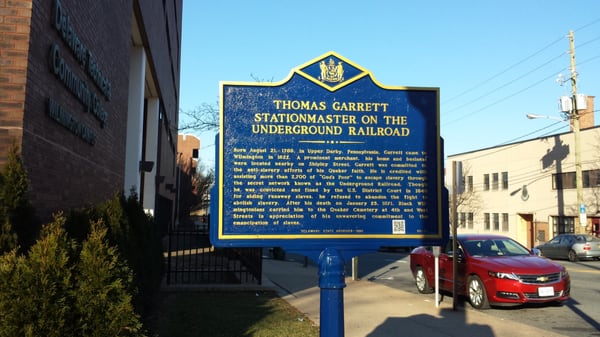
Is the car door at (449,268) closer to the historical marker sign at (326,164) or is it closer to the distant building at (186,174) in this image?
the historical marker sign at (326,164)

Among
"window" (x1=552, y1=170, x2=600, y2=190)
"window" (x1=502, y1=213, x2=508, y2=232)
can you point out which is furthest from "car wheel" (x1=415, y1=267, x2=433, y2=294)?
"window" (x1=502, y1=213, x2=508, y2=232)

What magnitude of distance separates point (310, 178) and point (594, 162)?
32.3 meters

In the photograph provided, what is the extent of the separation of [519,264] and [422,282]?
3.10 m

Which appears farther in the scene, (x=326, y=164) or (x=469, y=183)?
(x=469, y=183)

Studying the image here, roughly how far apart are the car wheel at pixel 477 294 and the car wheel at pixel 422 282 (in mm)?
2040

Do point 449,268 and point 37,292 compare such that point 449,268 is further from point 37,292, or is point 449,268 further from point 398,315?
point 37,292

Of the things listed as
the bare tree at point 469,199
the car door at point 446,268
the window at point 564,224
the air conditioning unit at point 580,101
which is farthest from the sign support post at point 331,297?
the bare tree at point 469,199

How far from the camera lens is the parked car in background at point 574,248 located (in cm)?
2289

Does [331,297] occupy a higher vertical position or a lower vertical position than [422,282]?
higher

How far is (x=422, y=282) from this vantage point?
1248cm

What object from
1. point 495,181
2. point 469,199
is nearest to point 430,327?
point 495,181

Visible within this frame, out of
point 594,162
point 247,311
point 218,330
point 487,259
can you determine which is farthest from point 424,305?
point 594,162

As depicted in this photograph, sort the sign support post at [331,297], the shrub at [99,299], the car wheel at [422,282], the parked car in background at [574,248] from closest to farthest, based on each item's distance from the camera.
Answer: the shrub at [99,299]
the sign support post at [331,297]
the car wheel at [422,282]
the parked car in background at [574,248]

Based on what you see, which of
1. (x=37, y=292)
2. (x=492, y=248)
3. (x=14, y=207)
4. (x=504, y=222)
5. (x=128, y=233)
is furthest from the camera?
(x=504, y=222)
